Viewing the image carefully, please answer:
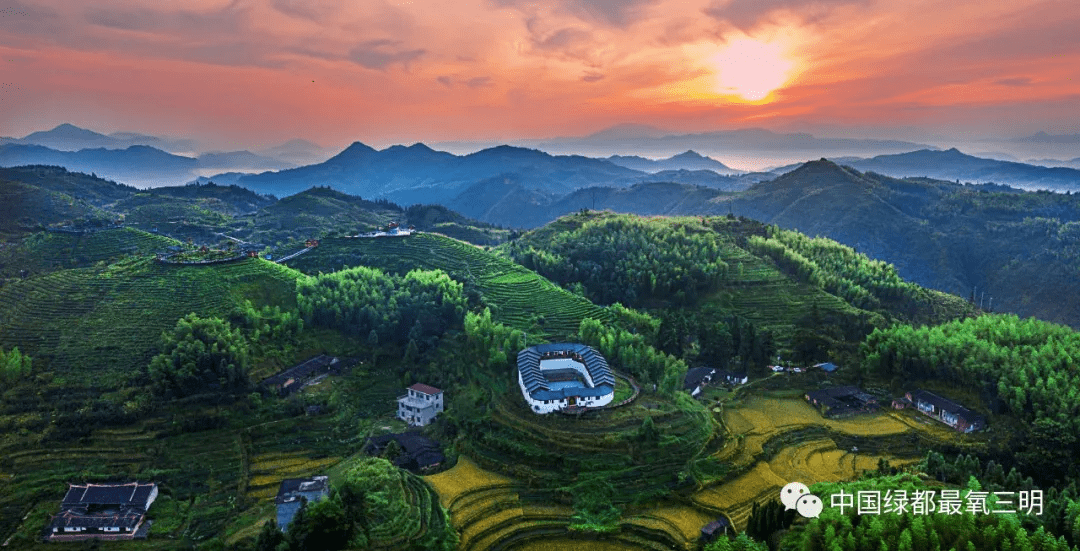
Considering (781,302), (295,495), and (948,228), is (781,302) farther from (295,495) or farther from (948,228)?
(948,228)

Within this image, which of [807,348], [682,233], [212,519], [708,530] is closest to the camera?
[708,530]

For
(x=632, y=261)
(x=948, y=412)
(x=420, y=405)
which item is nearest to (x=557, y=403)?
(x=420, y=405)

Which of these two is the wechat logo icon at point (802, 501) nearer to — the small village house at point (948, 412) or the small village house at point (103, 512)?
the small village house at point (948, 412)

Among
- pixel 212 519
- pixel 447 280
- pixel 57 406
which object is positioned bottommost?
pixel 212 519

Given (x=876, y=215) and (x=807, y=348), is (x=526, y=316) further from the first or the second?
(x=876, y=215)

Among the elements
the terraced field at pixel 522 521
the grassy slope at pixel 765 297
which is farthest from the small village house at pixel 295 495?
the grassy slope at pixel 765 297

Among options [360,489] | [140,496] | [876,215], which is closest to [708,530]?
[360,489]

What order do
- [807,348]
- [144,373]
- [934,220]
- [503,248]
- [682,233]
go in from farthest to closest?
1. [934,220]
2. [503,248]
3. [682,233]
4. [807,348]
5. [144,373]
